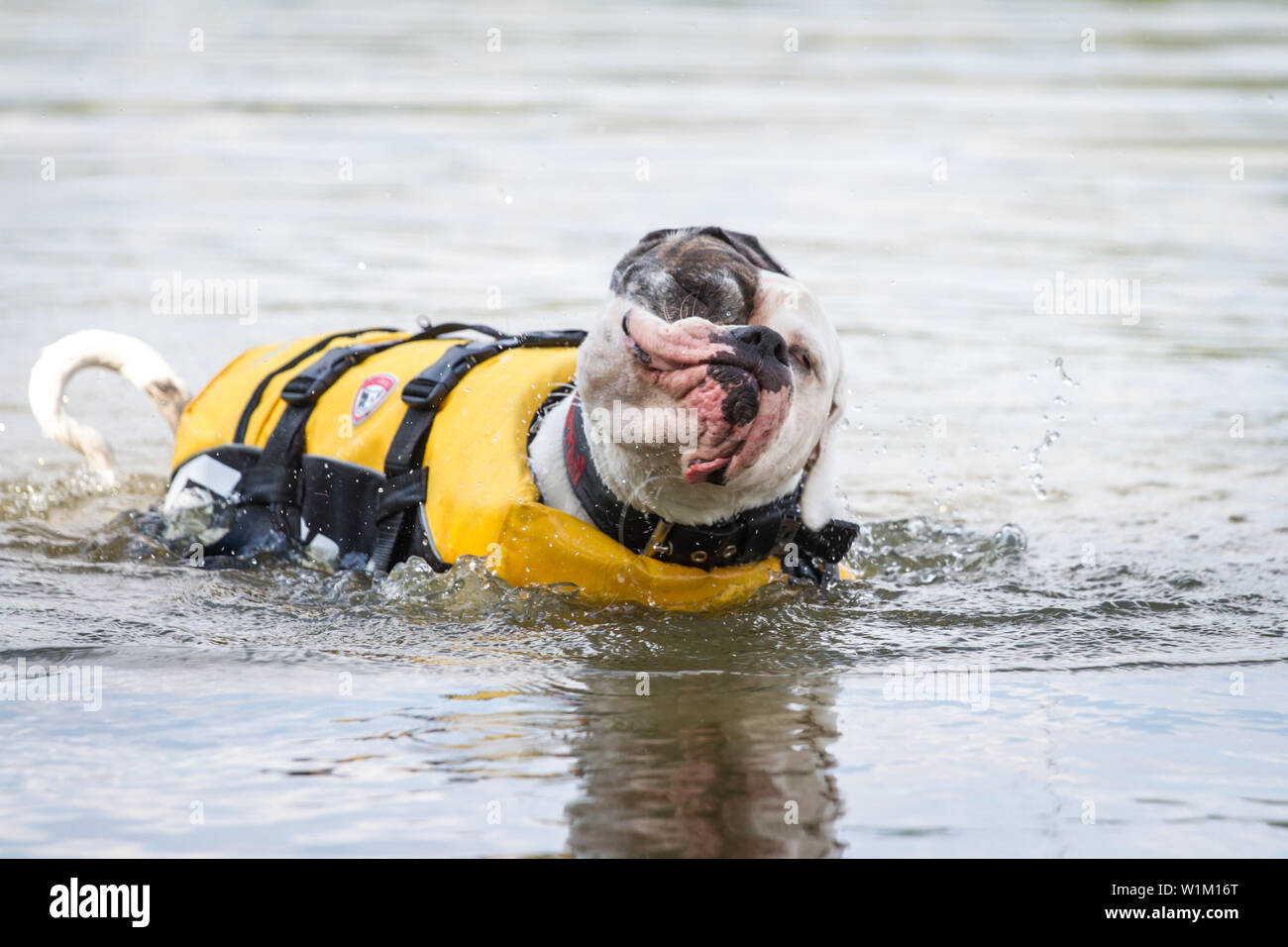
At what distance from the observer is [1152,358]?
25.3ft

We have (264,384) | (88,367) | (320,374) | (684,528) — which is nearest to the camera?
(684,528)

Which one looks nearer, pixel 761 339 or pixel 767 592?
pixel 761 339

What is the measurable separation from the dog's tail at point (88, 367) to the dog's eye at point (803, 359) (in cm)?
269

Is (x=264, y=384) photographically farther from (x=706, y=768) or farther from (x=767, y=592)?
(x=706, y=768)

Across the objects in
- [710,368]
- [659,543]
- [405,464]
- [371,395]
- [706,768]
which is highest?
[710,368]

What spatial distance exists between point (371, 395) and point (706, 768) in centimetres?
183

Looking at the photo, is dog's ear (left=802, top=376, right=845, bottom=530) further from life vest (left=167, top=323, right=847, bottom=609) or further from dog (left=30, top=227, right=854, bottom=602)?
life vest (left=167, top=323, right=847, bottom=609)

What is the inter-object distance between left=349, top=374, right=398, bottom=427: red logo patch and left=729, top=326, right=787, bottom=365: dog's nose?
158 centimetres

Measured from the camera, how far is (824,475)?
3832 millimetres

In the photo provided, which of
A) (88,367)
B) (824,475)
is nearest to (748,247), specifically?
(824,475)

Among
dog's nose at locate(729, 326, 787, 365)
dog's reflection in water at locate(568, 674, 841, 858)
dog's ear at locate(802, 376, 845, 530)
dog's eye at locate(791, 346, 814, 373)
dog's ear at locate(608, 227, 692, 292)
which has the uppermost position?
dog's ear at locate(608, 227, 692, 292)

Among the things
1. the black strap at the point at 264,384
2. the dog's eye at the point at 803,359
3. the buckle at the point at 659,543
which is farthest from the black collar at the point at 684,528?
the black strap at the point at 264,384

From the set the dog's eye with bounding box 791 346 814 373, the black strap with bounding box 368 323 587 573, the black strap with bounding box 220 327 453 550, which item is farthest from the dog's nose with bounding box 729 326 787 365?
the black strap with bounding box 220 327 453 550

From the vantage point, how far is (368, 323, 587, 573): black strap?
4258mm
